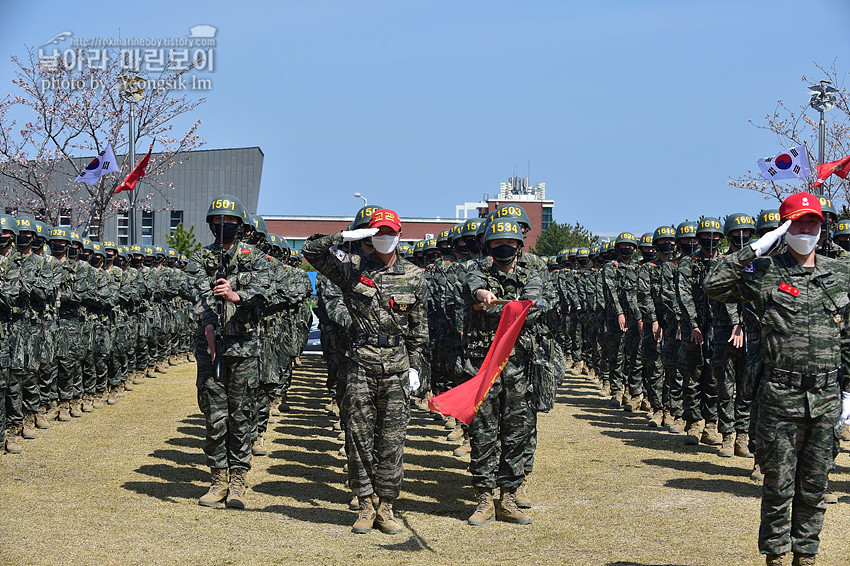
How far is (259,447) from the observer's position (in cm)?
1266

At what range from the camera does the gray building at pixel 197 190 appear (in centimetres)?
6175

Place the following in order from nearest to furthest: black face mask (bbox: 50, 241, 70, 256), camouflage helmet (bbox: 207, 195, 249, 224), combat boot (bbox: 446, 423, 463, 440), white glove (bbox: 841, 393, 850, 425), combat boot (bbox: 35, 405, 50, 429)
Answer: white glove (bbox: 841, 393, 850, 425)
camouflage helmet (bbox: 207, 195, 249, 224)
combat boot (bbox: 446, 423, 463, 440)
combat boot (bbox: 35, 405, 50, 429)
black face mask (bbox: 50, 241, 70, 256)

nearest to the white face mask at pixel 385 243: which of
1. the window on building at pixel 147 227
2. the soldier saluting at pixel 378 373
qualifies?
the soldier saluting at pixel 378 373

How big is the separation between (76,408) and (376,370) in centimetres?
907

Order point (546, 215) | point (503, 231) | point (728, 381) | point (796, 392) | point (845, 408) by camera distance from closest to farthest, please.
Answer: point (796, 392)
point (845, 408)
point (503, 231)
point (728, 381)
point (546, 215)

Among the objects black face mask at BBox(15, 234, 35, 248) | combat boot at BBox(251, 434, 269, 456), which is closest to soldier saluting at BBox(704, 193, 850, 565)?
combat boot at BBox(251, 434, 269, 456)

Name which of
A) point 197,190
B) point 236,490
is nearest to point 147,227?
point 197,190

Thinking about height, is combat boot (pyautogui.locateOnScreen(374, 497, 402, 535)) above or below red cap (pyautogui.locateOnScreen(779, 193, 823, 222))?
below

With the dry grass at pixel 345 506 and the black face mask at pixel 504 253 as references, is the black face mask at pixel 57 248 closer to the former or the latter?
the dry grass at pixel 345 506

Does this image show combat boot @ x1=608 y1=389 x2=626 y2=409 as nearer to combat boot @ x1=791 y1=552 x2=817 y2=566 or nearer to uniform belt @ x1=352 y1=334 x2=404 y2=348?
uniform belt @ x1=352 y1=334 x2=404 y2=348

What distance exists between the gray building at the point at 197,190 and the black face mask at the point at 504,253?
178 feet

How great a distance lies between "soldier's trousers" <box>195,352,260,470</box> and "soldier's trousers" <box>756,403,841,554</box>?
5.01m

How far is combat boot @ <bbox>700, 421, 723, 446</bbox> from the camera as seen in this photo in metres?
12.9

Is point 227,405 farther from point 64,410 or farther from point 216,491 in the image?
point 64,410
